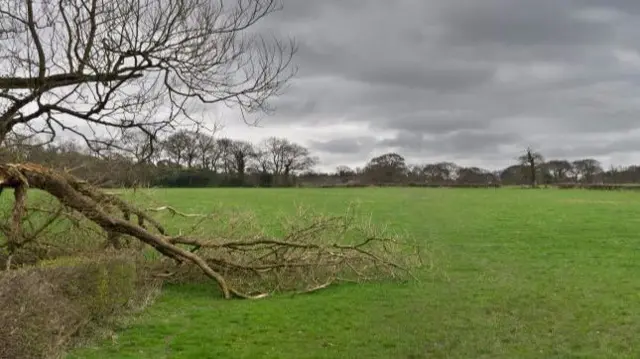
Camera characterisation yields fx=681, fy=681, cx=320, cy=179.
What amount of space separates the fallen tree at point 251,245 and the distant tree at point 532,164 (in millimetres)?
99515

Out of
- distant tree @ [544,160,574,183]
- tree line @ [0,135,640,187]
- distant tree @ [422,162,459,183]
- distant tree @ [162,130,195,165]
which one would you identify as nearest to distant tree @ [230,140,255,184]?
tree line @ [0,135,640,187]

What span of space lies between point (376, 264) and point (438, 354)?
7589 millimetres

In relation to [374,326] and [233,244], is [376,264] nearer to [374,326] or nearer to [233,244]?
[233,244]

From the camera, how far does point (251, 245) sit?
52.5 feet

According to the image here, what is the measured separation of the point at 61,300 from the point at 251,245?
7.09 meters

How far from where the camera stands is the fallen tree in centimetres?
1396

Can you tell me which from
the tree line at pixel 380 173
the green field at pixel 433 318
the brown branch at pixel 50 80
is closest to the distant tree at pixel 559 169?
the tree line at pixel 380 173

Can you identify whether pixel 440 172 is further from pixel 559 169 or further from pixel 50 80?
pixel 50 80

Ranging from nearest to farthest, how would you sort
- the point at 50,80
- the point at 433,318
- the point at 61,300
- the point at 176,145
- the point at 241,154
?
1. the point at 61,300
2. the point at 433,318
3. the point at 50,80
4. the point at 176,145
5. the point at 241,154

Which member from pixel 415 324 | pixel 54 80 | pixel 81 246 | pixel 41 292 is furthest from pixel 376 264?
pixel 41 292

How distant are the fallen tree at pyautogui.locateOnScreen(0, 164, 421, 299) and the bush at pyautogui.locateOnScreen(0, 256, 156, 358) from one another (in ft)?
5.70

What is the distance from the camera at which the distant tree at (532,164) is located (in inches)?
4471

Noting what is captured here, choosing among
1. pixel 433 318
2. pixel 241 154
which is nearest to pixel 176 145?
pixel 433 318

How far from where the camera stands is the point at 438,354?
961 centimetres
